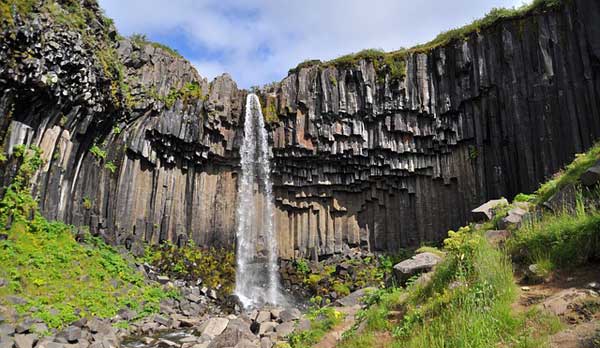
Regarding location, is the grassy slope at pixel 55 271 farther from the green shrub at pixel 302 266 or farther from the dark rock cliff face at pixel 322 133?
the green shrub at pixel 302 266

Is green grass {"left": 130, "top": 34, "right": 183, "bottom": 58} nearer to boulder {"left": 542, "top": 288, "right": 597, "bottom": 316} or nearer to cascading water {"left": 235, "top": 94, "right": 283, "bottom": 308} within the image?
cascading water {"left": 235, "top": 94, "right": 283, "bottom": 308}

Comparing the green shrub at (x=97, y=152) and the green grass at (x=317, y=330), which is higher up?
the green shrub at (x=97, y=152)

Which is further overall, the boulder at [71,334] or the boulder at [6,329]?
the boulder at [71,334]

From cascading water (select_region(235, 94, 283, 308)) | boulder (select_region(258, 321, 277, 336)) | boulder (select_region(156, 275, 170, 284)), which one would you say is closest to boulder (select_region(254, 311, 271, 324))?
boulder (select_region(258, 321, 277, 336))

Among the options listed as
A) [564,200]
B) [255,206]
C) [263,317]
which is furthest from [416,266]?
[255,206]

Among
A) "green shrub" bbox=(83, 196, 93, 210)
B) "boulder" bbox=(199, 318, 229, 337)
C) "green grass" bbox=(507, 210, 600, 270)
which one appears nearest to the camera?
"green grass" bbox=(507, 210, 600, 270)

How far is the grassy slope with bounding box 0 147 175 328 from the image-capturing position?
1425 centimetres

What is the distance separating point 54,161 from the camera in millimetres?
18625

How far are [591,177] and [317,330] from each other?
18.2 feet

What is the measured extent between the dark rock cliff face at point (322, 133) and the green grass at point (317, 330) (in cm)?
1372

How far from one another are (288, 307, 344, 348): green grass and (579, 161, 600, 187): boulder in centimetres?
514

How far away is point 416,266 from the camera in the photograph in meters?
9.00

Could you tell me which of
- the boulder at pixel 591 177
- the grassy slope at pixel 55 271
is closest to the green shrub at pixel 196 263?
the grassy slope at pixel 55 271

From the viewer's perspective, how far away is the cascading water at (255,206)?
85.0ft
